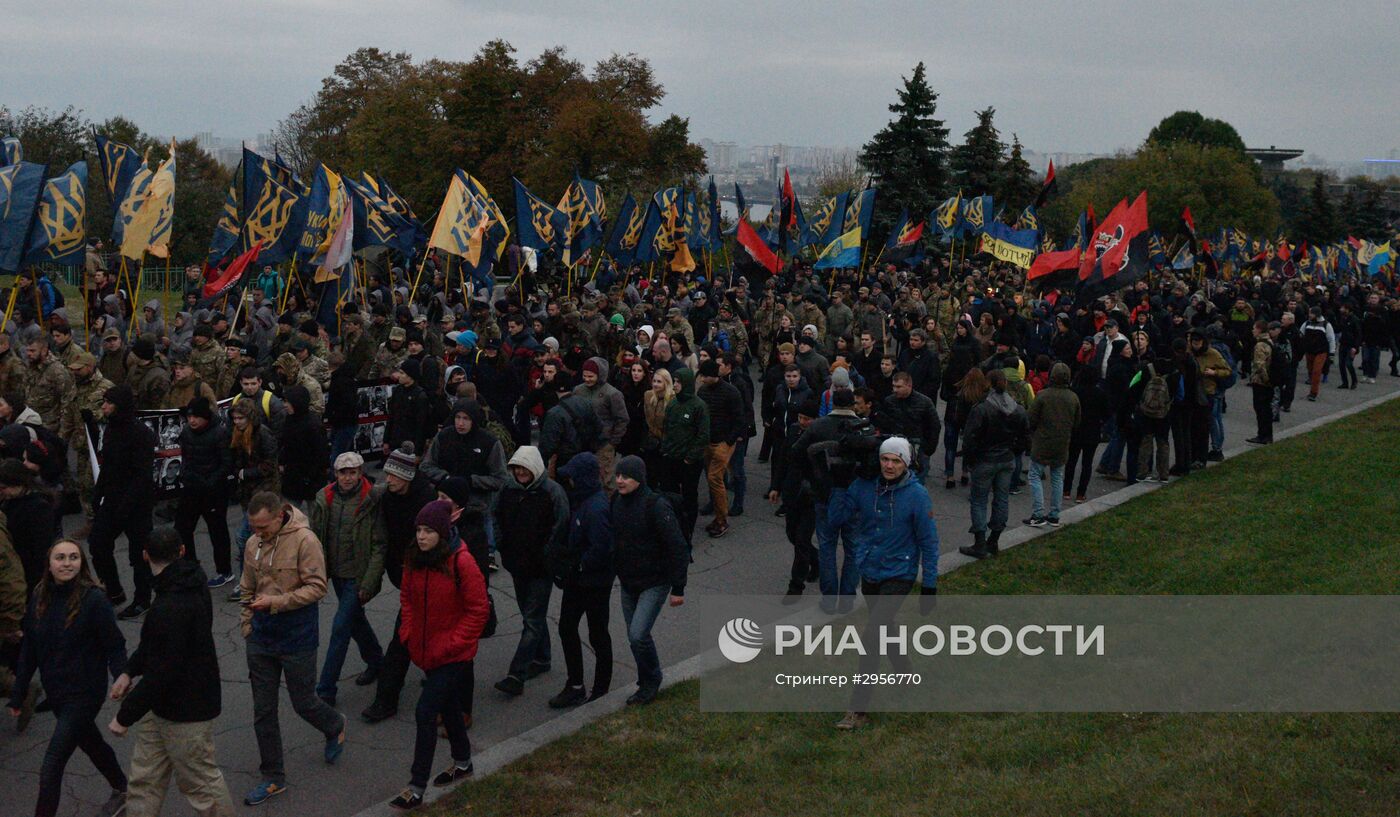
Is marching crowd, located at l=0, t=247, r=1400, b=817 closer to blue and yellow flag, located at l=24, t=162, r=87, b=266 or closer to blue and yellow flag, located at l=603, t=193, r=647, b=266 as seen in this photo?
blue and yellow flag, located at l=24, t=162, r=87, b=266

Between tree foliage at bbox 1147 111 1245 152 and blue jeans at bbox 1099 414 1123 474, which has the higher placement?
tree foliage at bbox 1147 111 1245 152

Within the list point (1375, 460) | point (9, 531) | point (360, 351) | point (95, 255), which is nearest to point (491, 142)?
point (95, 255)

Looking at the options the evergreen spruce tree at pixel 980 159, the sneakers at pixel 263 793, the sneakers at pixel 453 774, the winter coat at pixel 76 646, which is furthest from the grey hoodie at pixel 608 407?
the evergreen spruce tree at pixel 980 159

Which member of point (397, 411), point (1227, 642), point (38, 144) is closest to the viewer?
point (1227, 642)

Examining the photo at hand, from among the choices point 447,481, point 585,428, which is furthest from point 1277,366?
point 447,481

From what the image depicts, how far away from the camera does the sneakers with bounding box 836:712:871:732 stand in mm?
7504

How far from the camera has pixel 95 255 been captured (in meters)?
18.4

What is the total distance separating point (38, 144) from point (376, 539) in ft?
118

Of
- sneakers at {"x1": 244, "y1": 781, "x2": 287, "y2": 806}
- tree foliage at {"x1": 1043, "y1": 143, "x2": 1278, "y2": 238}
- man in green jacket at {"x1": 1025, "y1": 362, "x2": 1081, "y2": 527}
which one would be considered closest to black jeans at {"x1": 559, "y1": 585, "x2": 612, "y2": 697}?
sneakers at {"x1": 244, "y1": 781, "x2": 287, "y2": 806}

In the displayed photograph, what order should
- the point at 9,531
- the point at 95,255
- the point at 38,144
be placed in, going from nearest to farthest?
the point at 9,531 → the point at 95,255 → the point at 38,144

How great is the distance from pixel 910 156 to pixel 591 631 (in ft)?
136

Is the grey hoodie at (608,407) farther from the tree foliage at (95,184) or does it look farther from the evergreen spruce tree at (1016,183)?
the evergreen spruce tree at (1016,183)

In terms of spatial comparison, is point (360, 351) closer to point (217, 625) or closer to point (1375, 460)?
point (217, 625)

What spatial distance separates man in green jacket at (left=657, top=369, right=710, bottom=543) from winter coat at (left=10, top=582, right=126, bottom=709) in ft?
18.1
